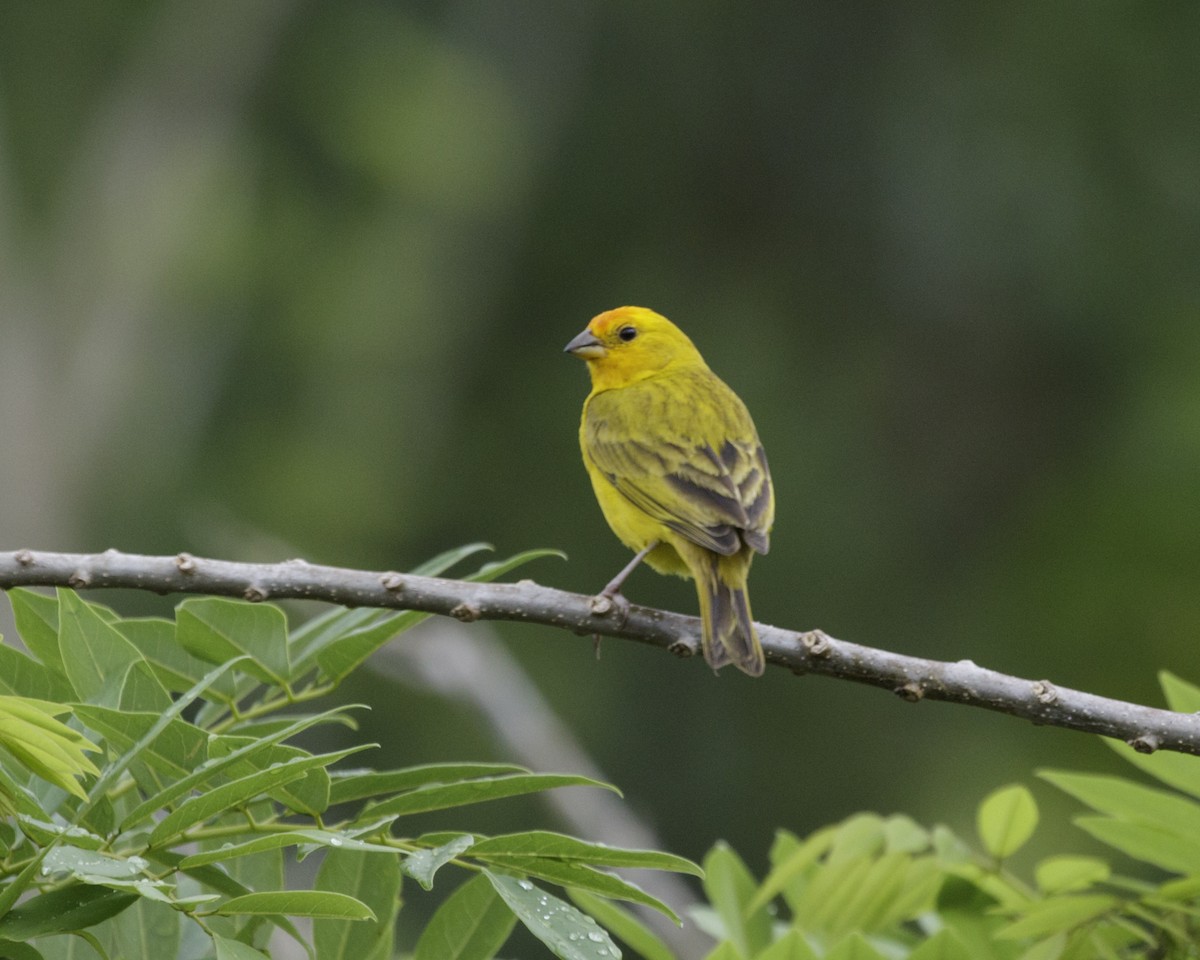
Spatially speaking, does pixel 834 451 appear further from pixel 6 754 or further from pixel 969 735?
pixel 6 754

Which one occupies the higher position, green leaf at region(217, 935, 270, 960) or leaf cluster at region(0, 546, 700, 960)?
leaf cluster at region(0, 546, 700, 960)

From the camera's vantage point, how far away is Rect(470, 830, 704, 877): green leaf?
1.89 meters

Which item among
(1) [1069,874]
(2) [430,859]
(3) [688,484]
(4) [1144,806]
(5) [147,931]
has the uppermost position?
(3) [688,484]

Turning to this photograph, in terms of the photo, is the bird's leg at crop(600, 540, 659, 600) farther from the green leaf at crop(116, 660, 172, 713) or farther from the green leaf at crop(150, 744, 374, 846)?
the green leaf at crop(150, 744, 374, 846)

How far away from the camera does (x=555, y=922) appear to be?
1843mm

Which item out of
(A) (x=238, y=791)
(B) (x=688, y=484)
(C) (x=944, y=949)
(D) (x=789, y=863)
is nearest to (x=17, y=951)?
(A) (x=238, y=791)

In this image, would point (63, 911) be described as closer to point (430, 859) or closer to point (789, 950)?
point (430, 859)

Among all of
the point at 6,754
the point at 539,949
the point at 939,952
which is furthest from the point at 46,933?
the point at 539,949

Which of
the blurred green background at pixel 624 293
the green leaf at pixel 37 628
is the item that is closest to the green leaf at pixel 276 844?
the green leaf at pixel 37 628

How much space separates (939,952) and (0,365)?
50.5ft

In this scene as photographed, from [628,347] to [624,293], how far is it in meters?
11.0

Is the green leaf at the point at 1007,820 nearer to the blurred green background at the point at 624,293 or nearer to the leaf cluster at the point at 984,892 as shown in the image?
the leaf cluster at the point at 984,892

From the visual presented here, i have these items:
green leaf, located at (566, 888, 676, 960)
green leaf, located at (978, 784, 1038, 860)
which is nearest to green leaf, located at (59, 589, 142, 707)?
green leaf, located at (566, 888, 676, 960)

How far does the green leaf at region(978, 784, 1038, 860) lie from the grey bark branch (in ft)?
0.95
